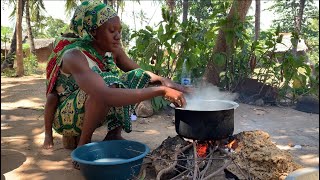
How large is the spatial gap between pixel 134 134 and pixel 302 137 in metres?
1.71

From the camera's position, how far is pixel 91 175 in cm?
198

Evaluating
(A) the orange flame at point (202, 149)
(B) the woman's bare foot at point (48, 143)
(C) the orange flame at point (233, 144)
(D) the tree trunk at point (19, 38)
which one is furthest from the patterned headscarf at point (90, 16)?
(D) the tree trunk at point (19, 38)

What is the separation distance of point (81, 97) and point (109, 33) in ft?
1.62

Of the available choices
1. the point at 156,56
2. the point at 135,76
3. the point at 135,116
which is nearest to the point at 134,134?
the point at 135,116

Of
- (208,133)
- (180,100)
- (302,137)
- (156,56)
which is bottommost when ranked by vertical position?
(302,137)

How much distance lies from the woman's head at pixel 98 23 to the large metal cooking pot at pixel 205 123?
710 mm

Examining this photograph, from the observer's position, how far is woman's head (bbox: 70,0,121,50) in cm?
226

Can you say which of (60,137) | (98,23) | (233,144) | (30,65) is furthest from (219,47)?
(30,65)

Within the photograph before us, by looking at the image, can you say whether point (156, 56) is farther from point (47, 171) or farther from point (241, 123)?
point (47, 171)

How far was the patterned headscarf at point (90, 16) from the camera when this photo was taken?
225 cm

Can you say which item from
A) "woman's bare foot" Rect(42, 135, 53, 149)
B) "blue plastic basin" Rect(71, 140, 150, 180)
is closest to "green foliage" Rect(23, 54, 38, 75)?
"woman's bare foot" Rect(42, 135, 53, 149)

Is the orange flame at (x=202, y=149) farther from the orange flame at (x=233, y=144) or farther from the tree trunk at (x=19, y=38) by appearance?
the tree trunk at (x=19, y=38)

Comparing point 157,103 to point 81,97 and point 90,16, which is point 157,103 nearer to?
point 81,97

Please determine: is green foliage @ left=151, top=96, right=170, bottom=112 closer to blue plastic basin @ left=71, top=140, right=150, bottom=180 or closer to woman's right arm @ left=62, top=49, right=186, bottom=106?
blue plastic basin @ left=71, top=140, right=150, bottom=180
